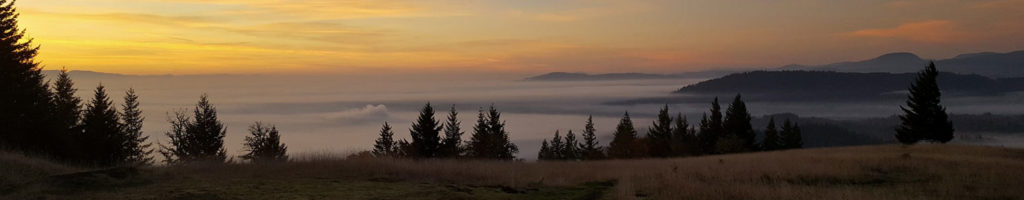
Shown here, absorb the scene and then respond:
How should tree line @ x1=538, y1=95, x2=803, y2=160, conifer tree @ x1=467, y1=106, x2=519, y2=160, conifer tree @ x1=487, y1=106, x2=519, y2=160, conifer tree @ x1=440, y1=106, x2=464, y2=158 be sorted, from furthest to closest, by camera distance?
1. tree line @ x1=538, y1=95, x2=803, y2=160
2. conifer tree @ x1=487, y1=106, x2=519, y2=160
3. conifer tree @ x1=467, y1=106, x2=519, y2=160
4. conifer tree @ x1=440, y1=106, x2=464, y2=158

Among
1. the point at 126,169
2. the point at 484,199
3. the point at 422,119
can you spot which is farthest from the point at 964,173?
the point at 422,119

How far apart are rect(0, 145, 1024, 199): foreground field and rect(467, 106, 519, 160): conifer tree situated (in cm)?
6690

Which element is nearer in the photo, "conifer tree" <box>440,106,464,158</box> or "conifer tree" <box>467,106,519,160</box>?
"conifer tree" <box>440,106,464,158</box>

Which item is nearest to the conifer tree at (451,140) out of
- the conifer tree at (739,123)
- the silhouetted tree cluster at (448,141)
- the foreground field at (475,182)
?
the silhouetted tree cluster at (448,141)

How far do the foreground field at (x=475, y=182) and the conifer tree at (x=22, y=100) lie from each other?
19432mm

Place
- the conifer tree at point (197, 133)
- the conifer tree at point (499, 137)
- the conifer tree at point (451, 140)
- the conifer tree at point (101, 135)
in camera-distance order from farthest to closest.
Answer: the conifer tree at point (499, 137) < the conifer tree at point (451, 140) < the conifer tree at point (197, 133) < the conifer tree at point (101, 135)

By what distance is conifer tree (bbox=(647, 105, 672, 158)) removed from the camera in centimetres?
9444

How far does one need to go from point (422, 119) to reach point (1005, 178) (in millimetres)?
65484

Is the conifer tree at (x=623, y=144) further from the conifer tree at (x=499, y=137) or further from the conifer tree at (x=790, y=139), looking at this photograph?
the conifer tree at (x=790, y=139)

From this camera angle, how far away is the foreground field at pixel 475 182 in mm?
11719

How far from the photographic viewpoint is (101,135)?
146ft

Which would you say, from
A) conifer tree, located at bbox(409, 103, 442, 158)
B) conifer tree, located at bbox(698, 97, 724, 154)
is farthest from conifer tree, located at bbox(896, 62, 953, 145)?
conifer tree, located at bbox(409, 103, 442, 158)

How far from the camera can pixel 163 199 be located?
10.5m

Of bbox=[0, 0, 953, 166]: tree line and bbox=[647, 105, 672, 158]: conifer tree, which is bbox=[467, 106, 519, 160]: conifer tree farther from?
bbox=[647, 105, 672, 158]: conifer tree
